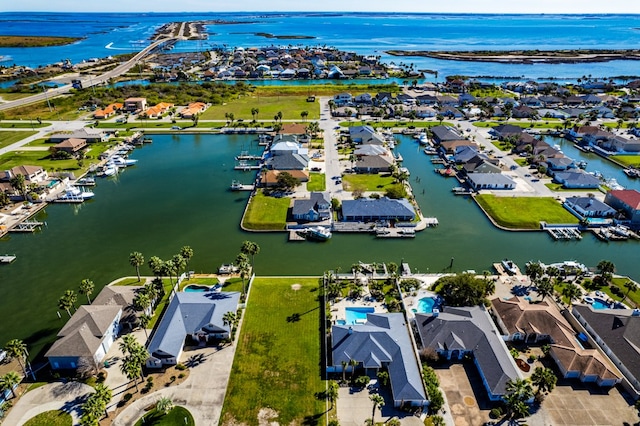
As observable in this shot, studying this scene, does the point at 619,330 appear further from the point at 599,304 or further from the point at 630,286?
the point at 630,286

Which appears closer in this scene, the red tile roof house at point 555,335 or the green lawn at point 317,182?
the red tile roof house at point 555,335

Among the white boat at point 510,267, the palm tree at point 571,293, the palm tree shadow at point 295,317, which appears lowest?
the palm tree shadow at point 295,317

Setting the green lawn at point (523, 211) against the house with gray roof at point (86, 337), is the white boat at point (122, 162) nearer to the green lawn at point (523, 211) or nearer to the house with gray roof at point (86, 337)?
the house with gray roof at point (86, 337)

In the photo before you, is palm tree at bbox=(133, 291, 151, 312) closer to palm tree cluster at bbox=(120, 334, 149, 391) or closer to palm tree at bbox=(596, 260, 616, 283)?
palm tree cluster at bbox=(120, 334, 149, 391)

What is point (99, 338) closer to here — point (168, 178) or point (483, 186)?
point (168, 178)

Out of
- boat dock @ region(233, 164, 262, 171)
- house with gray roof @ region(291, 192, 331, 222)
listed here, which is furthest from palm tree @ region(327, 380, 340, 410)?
boat dock @ region(233, 164, 262, 171)

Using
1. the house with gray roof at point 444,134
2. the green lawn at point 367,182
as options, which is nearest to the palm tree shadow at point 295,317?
the green lawn at point 367,182

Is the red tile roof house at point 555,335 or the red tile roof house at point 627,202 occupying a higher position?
the red tile roof house at point 627,202
